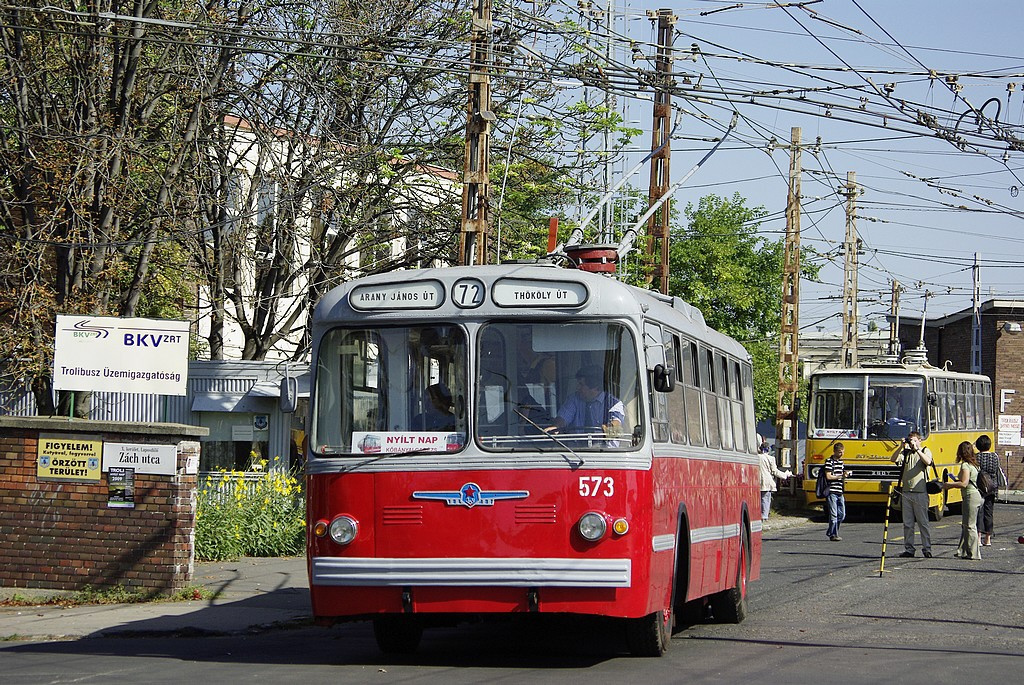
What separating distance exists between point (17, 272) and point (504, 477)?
1177 centimetres

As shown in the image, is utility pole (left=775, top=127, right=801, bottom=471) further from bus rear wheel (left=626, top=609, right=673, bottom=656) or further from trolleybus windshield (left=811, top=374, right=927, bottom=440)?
bus rear wheel (left=626, top=609, right=673, bottom=656)

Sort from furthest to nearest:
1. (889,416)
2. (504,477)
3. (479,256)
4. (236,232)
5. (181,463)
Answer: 1. (889,416)
2. (236,232)
3. (479,256)
4. (181,463)
5. (504,477)

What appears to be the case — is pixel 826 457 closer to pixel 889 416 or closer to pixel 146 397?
pixel 889 416

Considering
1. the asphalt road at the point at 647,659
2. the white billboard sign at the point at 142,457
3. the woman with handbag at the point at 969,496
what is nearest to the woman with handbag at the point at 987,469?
the woman with handbag at the point at 969,496

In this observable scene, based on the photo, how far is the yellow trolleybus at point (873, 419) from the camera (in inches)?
1250

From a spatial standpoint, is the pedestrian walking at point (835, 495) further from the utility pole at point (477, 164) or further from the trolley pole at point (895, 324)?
the trolley pole at point (895, 324)

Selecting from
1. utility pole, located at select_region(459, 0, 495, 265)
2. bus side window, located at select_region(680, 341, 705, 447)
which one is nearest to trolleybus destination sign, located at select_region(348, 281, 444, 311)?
bus side window, located at select_region(680, 341, 705, 447)

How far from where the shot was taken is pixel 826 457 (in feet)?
105

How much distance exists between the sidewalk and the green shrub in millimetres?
1668

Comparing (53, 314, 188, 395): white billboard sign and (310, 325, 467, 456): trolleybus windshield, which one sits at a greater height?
(53, 314, 188, 395): white billboard sign

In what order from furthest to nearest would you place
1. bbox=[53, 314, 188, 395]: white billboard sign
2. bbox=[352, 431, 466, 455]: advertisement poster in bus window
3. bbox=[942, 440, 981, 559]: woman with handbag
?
bbox=[942, 440, 981, 559]: woman with handbag < bbox=[53, 314, 188, 395]: white billboard sign < bbox=[352, 431, 466, 455]: advertisement poster in bus window

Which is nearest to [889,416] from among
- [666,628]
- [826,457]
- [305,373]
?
[826,457]

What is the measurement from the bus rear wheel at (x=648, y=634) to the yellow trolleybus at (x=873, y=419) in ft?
71.8

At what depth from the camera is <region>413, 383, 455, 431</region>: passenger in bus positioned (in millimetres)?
10055
